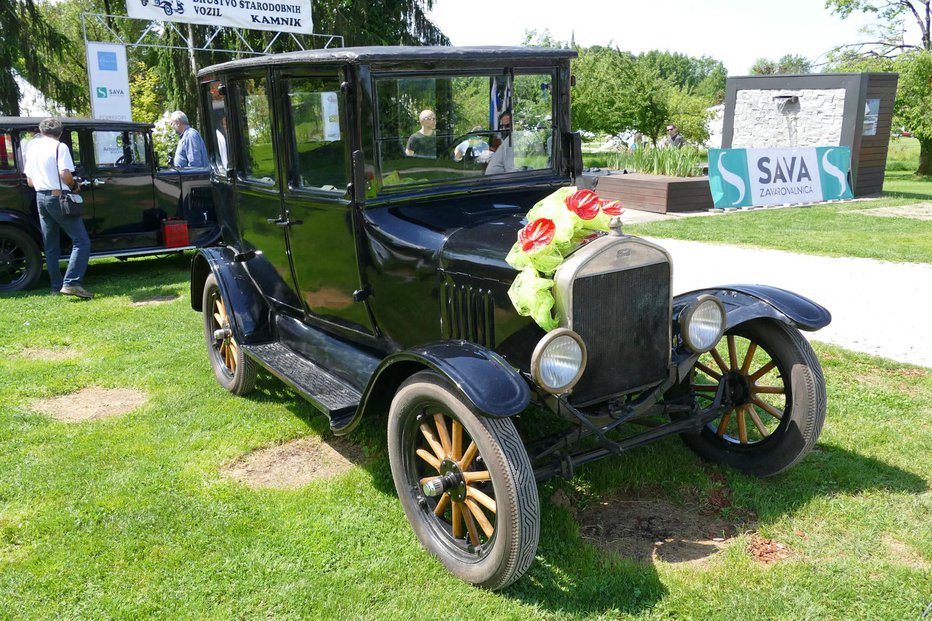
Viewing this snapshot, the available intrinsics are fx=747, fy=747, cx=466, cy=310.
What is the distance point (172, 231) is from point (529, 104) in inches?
239

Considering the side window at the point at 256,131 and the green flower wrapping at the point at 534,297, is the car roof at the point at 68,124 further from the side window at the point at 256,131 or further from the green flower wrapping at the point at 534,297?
the green flower wrapping at the point at 534,297

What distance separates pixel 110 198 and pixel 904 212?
12.5 m

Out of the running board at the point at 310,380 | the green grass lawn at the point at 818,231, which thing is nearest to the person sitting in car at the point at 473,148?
the running board at the point at 310,380

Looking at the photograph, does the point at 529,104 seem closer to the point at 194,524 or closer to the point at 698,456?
the point at 698,456

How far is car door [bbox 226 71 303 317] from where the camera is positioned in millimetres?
4160

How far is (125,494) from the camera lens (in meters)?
3.63

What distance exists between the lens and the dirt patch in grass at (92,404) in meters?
4.67

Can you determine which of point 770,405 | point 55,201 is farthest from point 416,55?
point 55,201

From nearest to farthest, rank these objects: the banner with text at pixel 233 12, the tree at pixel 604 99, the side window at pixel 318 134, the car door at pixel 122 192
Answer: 1. the side window at pixel 318 134
2. the car door at pixel 122 192
3. the banner with text at pixel 233 12
4. the tree at pixel 604 99

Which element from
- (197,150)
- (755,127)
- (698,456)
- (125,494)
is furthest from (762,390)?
(755,127)

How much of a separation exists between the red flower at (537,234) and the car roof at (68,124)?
22.4 ft

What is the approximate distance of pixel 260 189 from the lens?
171 inches

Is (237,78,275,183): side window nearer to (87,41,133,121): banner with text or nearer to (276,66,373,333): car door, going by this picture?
(276,66,373,333): car door

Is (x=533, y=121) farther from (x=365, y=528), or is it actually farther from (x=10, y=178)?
(x=10, y=178)
